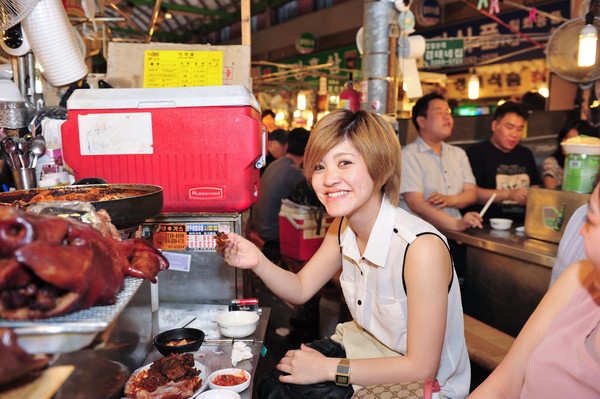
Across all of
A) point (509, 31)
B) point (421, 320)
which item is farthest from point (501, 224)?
point (509, 31)

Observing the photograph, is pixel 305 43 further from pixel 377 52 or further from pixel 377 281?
pixel 377 281

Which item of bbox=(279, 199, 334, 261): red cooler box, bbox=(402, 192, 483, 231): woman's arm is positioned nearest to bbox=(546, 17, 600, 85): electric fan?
bbox=(402, 192, 483, 231): woman's arm

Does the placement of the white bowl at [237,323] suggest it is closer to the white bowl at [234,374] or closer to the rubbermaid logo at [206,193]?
the white bowl at [234,374]

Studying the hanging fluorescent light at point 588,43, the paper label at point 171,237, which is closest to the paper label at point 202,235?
the paper label at point 171,237

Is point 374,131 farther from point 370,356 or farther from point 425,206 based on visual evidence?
point 425,206

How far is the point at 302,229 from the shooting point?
4773 millimetres

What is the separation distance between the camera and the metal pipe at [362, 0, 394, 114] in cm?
389

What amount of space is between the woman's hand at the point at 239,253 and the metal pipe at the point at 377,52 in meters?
2.35

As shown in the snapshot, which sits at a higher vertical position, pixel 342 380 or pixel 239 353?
pixel 239 353

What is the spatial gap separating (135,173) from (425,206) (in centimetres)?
288

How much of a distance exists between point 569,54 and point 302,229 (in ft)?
11.7

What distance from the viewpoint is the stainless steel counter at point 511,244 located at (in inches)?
132

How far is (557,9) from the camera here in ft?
25.4

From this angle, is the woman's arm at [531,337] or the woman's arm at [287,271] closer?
the woman's arm at [531,337]
